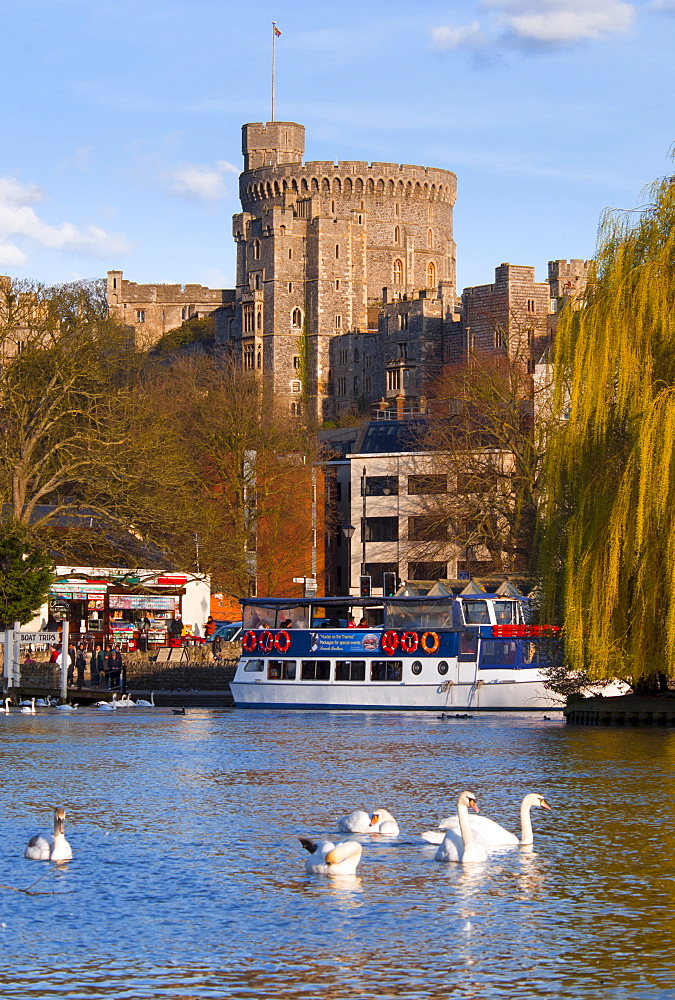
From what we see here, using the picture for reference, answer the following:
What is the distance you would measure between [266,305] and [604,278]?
142603 millimetres

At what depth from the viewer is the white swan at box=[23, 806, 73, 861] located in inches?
760

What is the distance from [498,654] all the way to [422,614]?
10.1ft

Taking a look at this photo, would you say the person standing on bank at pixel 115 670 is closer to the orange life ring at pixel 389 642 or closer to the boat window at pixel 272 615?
the boat window at pixel 272 615

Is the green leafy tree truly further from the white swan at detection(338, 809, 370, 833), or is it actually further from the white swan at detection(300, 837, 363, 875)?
the white swan at detection(300, 837, 363, 875)

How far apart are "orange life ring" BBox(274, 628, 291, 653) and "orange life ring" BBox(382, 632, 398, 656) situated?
3.32 meters

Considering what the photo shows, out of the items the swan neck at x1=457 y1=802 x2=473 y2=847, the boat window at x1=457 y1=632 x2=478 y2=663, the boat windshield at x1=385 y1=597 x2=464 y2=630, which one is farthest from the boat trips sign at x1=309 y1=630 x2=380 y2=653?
the swan neck at x1=457 y1=802 x2=473 y2=847

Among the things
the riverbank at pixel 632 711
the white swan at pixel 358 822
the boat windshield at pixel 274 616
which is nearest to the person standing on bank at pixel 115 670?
the boat windshield at pixel 274 616

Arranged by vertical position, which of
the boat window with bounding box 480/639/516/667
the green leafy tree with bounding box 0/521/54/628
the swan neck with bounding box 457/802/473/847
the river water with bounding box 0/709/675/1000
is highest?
the green leafy tree with bounding box 0/521/54/628

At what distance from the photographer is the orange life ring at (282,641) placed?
5419 cm

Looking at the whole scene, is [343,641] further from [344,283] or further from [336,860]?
[344,283]

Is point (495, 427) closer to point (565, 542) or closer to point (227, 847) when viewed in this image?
point (565, 542)

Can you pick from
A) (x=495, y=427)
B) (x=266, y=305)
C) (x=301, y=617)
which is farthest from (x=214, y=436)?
(x=266, y=305)

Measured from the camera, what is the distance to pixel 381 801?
24.9m

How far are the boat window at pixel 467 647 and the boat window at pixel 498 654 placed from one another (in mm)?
293
